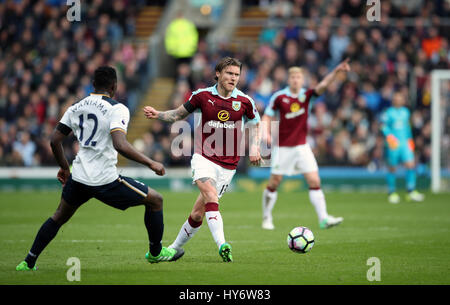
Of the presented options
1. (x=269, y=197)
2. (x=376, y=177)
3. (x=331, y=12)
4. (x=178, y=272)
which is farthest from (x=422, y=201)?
(x=178, y=272)

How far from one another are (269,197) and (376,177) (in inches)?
420

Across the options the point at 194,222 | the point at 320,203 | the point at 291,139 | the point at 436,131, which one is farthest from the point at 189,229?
the point at 436,131

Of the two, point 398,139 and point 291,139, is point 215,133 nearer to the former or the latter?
point 291,139

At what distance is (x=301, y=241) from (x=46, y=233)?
3233mm

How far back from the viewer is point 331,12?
28.3 meters

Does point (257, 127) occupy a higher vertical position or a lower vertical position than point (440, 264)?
higher

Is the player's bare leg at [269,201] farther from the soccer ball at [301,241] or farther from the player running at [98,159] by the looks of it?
the player running at [98,159]

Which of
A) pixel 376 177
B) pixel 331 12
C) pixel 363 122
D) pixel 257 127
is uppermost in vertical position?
pixel 331 12

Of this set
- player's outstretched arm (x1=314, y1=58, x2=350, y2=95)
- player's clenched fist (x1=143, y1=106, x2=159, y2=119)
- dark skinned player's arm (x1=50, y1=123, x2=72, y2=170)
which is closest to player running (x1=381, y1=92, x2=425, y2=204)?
player's outstretched arm (x1=314, y1=58, x2=350, y2=95)

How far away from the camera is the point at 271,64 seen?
87.1 feet

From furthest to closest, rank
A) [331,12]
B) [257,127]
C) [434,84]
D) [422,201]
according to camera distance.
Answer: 1. [331,12]
2. [434,84]
3. [422,201]
4. [257,127]

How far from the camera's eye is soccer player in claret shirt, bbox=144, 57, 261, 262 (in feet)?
32.2

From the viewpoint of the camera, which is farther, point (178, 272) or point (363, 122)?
point (363, 122)
